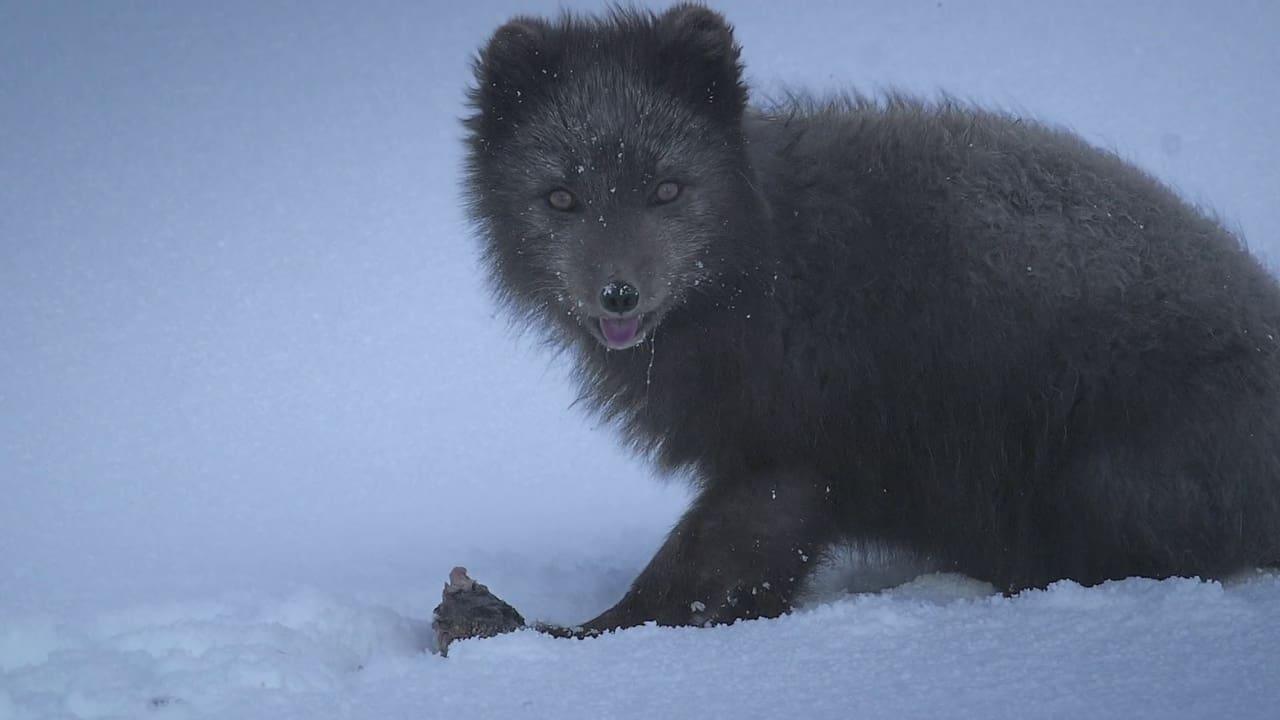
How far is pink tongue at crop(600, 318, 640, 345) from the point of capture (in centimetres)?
415

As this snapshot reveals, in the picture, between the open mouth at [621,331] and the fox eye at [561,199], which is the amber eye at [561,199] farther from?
the open mouth at [621,331]

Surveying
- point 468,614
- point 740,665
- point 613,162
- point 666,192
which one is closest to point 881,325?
point 666,192

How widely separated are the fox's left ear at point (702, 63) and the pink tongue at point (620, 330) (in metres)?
0.92

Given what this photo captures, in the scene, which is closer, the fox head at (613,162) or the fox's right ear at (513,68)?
the fox head at (613,162)

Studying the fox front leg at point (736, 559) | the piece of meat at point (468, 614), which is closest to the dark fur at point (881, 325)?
the fox front leg at point (736, 559)

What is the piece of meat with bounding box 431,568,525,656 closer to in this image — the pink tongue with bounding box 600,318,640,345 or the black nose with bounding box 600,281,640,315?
the pink tongue with bounding box 600,318,640,345

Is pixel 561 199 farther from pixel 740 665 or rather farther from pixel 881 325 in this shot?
pixel 740 665

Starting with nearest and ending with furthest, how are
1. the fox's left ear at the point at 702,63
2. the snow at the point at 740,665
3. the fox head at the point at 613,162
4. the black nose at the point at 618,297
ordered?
1. the snow at the point at 740,665
2. the black nose at the point at 618,297
3. the fox head at the point at 613,162
4. the fox's left ear at the point at 702,63

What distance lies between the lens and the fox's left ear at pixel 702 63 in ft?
14.4

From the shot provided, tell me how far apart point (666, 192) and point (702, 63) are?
59 cm

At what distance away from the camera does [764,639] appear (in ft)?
11.5

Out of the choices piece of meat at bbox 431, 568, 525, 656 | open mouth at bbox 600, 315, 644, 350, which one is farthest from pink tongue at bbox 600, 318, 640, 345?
piece of meat at bbox 431, 568, 525, 656

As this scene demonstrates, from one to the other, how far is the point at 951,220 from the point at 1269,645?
77.5 inches

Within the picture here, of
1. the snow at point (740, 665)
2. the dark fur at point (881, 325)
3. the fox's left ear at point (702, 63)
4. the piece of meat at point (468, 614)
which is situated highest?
the fox's left ear at point (702, 63)
